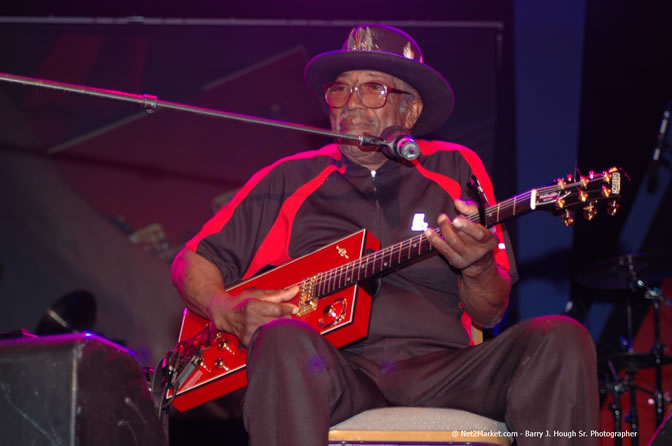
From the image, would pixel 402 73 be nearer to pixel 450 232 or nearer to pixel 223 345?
pixel 450 232

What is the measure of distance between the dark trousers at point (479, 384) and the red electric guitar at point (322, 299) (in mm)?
364

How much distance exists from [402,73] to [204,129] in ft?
7.81

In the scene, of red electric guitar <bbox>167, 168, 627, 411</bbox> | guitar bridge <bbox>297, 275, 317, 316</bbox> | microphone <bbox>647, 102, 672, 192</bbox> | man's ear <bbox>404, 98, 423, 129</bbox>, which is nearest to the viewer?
red electric guitar <bbox>167, 168, 627, 411</bbox>

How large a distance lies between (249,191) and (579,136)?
291 cm

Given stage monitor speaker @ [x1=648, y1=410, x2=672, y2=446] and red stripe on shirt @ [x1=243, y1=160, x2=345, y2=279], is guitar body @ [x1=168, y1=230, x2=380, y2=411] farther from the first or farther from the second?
stage monitor speaker @ [x1=648, y1=410, x2=672, y2=446]

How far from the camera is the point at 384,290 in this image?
109 inches

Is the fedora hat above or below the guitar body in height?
above

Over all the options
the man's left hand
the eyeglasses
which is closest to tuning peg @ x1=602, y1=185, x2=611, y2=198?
the man's left hand

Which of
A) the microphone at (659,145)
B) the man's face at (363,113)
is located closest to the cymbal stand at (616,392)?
the microphone at (659,145)

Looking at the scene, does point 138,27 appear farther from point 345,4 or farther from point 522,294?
point 522,294

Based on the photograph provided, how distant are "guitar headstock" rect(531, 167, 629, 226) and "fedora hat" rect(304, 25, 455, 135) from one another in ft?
3.52

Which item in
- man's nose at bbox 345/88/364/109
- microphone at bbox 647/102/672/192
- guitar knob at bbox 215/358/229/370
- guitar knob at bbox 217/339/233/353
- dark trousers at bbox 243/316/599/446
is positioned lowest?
dark trousers at bbox 243/316/599/446

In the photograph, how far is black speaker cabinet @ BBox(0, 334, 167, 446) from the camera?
1.31m

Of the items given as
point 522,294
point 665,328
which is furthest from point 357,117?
point 665,328
